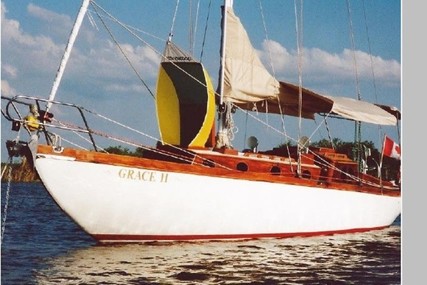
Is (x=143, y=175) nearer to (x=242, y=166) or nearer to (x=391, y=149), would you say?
(x=242, y=166)

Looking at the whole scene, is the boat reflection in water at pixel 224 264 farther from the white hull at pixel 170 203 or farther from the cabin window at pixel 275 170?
the cabin window at pixel 275 170

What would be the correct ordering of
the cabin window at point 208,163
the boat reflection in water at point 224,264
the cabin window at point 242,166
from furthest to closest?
the cabin window at point 242,166
the cabin window at point 208,163
the boat reflection in water at point 224,264

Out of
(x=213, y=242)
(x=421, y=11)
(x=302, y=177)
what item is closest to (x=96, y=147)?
(x=213, y=242)

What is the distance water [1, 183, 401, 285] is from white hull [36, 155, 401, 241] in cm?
27

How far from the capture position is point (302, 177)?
14250 mm

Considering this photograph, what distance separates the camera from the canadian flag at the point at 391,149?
14.8 m

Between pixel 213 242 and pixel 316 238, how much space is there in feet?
9.73

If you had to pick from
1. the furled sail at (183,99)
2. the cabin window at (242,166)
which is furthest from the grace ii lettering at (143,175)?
the cabin window at (242,166)

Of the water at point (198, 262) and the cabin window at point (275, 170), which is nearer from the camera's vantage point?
the water at point (198, 262)

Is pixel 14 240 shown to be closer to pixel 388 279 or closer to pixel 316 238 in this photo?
pixel 316 238

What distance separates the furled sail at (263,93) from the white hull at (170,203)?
252 cm

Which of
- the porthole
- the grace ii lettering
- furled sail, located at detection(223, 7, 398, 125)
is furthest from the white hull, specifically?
furled sail, located at detection(223, 7, 398, 125)

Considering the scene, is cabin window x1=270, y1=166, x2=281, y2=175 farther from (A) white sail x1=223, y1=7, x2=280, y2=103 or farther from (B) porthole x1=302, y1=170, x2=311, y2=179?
(A) white sail x1=223, y1=7, x2=280, y2=103

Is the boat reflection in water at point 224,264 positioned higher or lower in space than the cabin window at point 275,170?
lower
